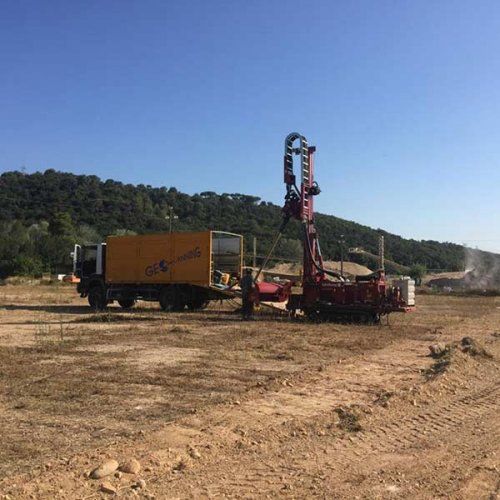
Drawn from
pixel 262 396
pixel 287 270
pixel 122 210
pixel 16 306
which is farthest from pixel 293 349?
pixel 122 210

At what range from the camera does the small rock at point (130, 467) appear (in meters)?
4.84

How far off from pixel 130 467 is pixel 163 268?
19.6 meters

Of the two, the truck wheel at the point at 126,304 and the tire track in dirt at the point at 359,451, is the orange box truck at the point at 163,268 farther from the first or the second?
the tire track in dirt at the point at 359,451

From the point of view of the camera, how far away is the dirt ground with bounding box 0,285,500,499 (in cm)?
477

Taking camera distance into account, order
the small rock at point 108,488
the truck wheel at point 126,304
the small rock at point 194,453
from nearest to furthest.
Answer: the small rock at point 108,488
the small rock at point 194,453
the truck wheel at point 126,304

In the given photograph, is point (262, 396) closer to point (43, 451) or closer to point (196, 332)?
point (43, 451)

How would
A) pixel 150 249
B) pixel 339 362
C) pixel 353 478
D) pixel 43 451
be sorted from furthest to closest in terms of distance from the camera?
1. pixel 150 249
2. pixel 339 362
3. pixel 43 451
4. pixel 353 478

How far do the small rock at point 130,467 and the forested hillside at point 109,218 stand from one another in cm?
6311

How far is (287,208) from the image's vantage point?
2064 cm

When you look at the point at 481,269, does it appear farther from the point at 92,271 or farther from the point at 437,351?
the point at 437,351

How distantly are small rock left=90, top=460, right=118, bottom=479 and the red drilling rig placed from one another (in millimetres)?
15078

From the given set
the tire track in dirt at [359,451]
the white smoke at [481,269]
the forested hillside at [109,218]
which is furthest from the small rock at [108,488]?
the white smoke at [481,269]

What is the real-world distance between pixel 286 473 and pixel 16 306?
23.5m

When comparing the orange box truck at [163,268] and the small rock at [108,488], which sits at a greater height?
the orange box truck at [163,268]
